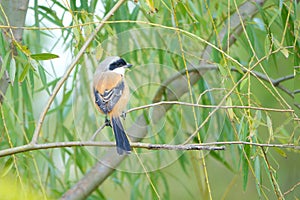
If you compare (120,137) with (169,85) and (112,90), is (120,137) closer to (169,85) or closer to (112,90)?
(112,90)

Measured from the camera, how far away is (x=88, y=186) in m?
1.73

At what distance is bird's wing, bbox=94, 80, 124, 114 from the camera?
42.9 inches

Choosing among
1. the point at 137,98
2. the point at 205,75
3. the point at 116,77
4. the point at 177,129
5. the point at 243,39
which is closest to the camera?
the point at 116,77

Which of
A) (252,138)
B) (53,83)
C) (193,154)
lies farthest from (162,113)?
(193,154)

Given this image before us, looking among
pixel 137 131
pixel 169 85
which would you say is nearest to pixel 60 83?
pixel 137 131

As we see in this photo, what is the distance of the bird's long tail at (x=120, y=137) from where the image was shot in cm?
103

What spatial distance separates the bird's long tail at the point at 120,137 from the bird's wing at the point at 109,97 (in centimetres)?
2

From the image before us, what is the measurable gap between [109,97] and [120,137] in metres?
0.07

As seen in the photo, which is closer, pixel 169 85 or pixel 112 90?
pixel 112 90

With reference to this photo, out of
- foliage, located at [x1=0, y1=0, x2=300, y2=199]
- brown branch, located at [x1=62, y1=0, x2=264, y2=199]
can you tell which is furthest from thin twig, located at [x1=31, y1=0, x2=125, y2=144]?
brown branch, located at [x1=62, y1=0, x2=264, y2=199]

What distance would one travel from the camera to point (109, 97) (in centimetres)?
109

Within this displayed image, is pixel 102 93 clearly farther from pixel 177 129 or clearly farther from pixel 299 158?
pixel 299 158

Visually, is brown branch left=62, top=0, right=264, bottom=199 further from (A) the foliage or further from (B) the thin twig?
(B) the thin twig

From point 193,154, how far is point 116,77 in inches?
32.7
